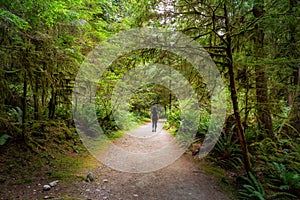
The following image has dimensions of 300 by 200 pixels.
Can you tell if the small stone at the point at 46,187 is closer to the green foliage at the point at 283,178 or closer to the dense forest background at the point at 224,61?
the dense forest background at the point at 224,61

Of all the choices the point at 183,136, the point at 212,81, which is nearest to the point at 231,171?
the point at 212,81

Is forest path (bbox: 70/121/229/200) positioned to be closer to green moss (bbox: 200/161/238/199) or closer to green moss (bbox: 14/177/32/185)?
green moss (bbox: 200/161/238/199)

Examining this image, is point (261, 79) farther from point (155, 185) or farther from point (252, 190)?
point (155, 185)

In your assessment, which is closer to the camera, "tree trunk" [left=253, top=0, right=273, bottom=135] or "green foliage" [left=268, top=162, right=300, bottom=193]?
"green foliage" [left=268, top=162, right=300, bottom=193]

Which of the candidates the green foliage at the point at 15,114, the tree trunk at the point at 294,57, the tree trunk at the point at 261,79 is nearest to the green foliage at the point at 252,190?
the tree trunk at the point at 261,79

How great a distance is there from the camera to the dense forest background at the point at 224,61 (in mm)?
4207

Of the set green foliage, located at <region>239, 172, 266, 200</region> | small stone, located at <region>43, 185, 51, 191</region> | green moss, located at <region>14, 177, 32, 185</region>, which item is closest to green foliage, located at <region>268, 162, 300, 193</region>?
green foliage, located at <region>239, 172, 266, 200</region>

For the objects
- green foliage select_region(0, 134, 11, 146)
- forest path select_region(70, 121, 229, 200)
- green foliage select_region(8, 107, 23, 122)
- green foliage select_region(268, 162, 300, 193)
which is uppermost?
green foliage select_region(8, 107, 23, 122)

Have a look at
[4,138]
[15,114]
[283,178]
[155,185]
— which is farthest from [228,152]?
[15,114]

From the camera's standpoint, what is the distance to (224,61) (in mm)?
5133

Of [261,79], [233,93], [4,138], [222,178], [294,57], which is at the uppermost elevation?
[294,57]

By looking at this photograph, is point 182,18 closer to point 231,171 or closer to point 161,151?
point 231,171

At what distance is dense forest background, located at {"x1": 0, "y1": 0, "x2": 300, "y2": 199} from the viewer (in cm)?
421

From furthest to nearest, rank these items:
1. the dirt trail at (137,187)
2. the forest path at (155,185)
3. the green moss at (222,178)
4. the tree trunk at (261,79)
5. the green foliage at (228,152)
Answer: the green foliage at (228,152), the tree trunk at (261,79), the green moss at (222,178), the forest path at (155,185), the dirt trail at (137,187)
